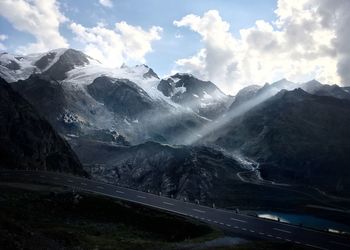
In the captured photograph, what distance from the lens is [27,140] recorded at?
183000mm

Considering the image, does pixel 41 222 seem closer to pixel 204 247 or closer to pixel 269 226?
pixel 204 247

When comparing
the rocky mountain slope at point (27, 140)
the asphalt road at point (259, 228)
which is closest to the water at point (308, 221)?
the asphalt road at point (259, 228)

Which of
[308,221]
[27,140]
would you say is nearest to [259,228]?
[308,221]

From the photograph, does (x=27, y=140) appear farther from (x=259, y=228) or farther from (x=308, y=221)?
(x=259, y=228)

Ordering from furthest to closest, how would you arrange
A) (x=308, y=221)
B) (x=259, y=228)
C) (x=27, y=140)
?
(x=27, y=140) → (x=308, y=221) → (x=259, y=228)

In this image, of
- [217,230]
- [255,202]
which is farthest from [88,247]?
[255,202]

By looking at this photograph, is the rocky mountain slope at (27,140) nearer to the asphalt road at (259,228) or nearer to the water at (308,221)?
the water at (308,221)

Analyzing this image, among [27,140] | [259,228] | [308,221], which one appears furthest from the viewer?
[27,140]

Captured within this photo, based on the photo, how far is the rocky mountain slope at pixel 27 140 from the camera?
16938 centimetres

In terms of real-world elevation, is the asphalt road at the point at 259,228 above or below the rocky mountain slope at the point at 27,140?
below

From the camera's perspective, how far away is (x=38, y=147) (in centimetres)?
18462

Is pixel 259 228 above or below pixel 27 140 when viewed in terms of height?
below

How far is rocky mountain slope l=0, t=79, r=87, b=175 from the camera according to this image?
16938cm

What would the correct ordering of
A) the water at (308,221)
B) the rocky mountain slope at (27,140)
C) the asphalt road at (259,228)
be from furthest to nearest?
1. the rocky mountain slope at (27,140)
2. the water at (308,221)
3. the asphalt road at (259,228)
